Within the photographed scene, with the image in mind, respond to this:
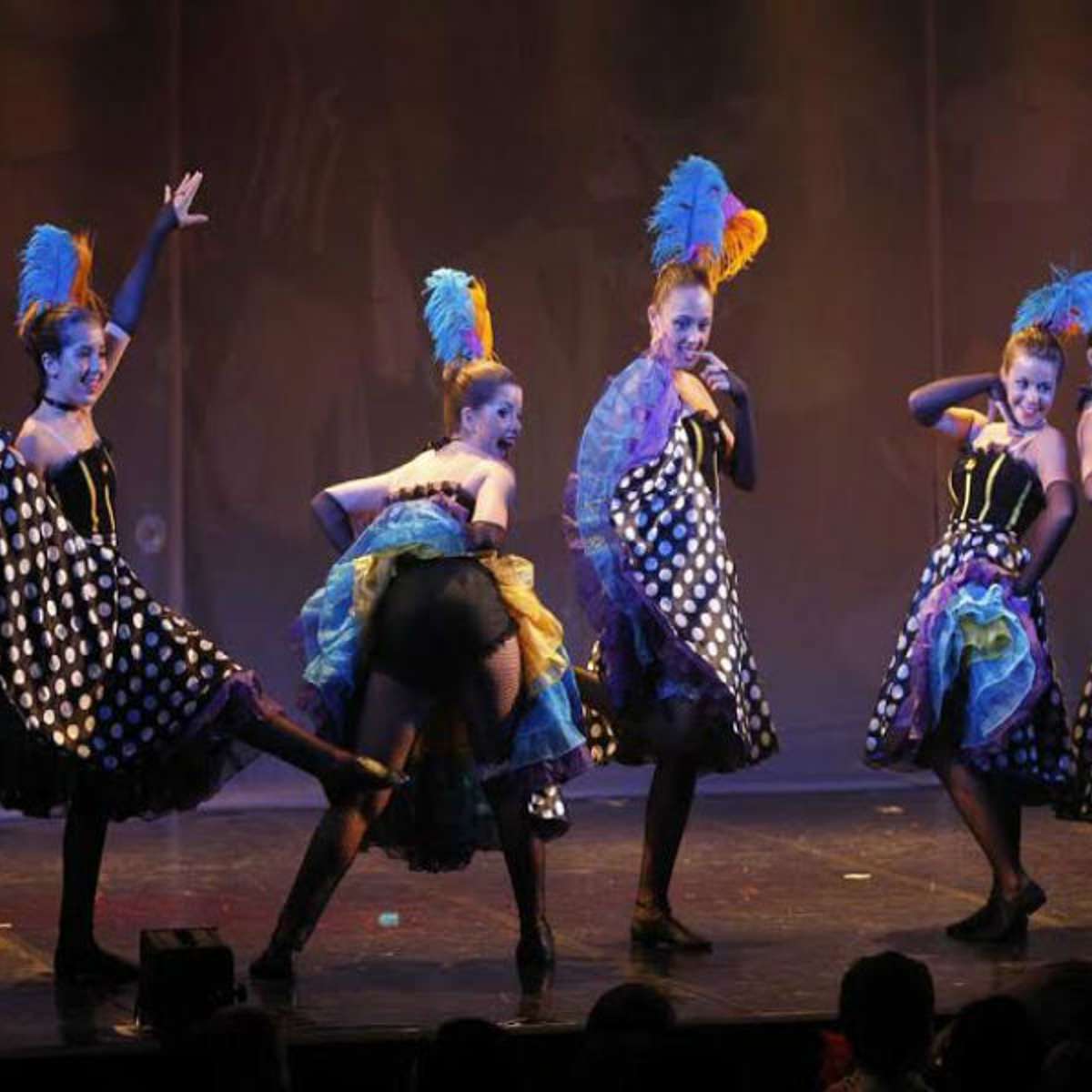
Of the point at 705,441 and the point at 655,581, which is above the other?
the point at 705,441

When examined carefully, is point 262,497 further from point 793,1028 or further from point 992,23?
point 793,1028

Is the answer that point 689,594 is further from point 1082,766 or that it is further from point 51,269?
point 51,269

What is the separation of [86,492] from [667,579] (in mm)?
1327

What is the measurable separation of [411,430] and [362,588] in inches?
139

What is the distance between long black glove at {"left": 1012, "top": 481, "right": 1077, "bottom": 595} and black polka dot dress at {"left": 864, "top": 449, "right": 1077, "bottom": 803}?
0.04 m

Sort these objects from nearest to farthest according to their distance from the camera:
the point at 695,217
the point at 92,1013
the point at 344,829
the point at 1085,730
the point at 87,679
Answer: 1. the point at 92,1013
2. the point at 87,679
3. the point at 344,829
4. the point at 1085,730
5. the point at 695,217

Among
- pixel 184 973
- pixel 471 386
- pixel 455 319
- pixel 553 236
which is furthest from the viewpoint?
pixel 553 236

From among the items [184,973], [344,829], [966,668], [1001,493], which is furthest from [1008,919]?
[184,973]

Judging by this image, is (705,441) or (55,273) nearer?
(55,273)

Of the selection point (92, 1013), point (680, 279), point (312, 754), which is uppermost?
point (680, 279)

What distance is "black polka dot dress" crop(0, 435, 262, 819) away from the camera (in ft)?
18.2

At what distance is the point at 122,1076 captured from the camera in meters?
4.82

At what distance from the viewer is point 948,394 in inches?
263

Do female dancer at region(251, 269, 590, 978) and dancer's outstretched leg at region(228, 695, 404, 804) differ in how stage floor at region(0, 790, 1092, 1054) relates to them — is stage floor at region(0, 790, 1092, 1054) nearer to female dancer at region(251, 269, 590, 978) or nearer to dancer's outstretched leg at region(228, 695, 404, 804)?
female dancer at region(251, 269, 590, 978)
